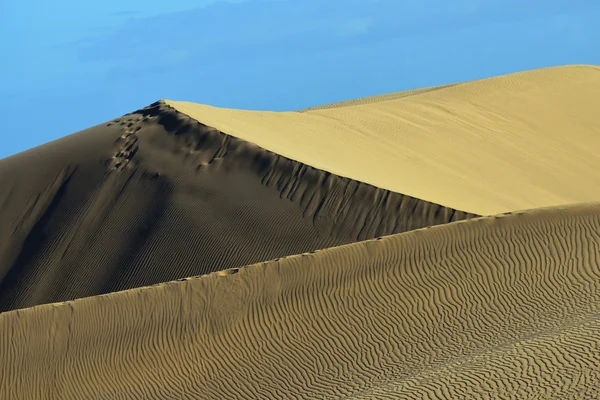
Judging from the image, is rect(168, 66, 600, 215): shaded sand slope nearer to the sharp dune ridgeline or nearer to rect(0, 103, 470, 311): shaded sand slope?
the sharp dune ridgeline

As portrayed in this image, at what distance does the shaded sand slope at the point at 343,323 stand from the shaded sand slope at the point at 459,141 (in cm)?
359

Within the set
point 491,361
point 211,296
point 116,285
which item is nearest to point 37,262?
point 116,285

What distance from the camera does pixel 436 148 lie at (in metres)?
22.5

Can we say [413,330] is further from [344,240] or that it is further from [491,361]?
[344,240]

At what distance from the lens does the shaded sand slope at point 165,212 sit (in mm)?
15797

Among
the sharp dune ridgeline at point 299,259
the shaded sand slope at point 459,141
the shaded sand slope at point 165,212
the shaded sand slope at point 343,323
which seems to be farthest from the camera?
the shaded sand slope at point 459,141

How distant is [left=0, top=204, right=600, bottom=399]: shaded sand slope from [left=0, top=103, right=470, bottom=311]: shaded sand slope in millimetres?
2625

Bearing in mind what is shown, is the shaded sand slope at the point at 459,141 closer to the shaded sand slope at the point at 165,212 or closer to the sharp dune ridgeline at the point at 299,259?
the sharp dune ridgeline at the point at 299,259

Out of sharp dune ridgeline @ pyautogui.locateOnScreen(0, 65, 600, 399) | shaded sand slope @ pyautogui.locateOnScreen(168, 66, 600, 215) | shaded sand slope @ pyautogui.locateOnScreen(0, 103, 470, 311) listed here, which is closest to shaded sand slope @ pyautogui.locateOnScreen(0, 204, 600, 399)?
sharp dune ridgeline @ pyautogui.locateOnScreen(0, 65, 600, 399)

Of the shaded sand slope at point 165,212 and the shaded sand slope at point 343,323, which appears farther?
the shaded sand slope at point 165,212

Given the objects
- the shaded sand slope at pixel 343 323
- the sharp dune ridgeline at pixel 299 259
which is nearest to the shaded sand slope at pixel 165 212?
the sharp dune ridgeline at pixel 299 259

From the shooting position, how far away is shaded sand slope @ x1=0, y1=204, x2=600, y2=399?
32.3 feet

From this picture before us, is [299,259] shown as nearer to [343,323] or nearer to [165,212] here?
[343,323]

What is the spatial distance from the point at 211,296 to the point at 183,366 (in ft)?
4.82
